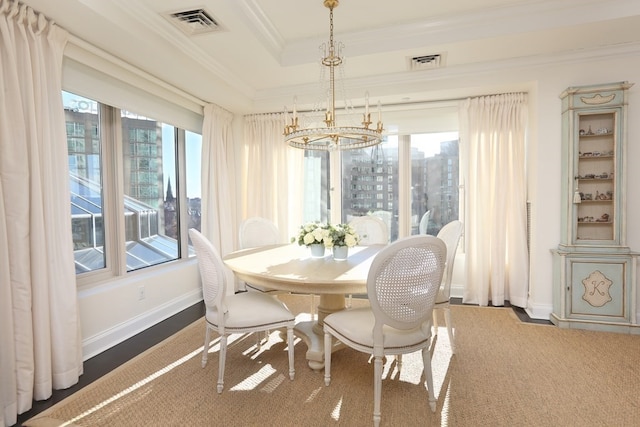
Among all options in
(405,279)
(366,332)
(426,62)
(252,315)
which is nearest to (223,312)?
(252,315)

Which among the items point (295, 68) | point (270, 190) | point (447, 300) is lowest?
point (447, 300)

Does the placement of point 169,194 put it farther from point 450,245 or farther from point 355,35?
point 450,245

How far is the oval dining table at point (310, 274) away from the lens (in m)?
2.02

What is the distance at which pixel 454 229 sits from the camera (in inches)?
106

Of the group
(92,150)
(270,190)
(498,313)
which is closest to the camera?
(92,150)

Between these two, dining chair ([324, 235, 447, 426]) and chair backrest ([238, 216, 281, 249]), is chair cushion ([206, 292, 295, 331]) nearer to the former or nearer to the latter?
dining chair ([324, 235, 447, 426])

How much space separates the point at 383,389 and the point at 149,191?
2.95 metres

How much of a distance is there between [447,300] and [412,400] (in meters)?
0.81

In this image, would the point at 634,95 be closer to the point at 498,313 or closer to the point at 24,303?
the point at 498,313

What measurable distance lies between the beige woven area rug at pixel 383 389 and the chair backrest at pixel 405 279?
554 millimetres

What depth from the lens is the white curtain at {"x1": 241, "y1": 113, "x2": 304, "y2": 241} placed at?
4.57m

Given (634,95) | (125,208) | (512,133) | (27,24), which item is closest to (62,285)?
(125,208)

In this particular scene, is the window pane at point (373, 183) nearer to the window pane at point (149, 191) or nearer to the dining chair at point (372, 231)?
the dining chair at point (372, 231)

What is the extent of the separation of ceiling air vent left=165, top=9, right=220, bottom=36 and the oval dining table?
1.83 metres
